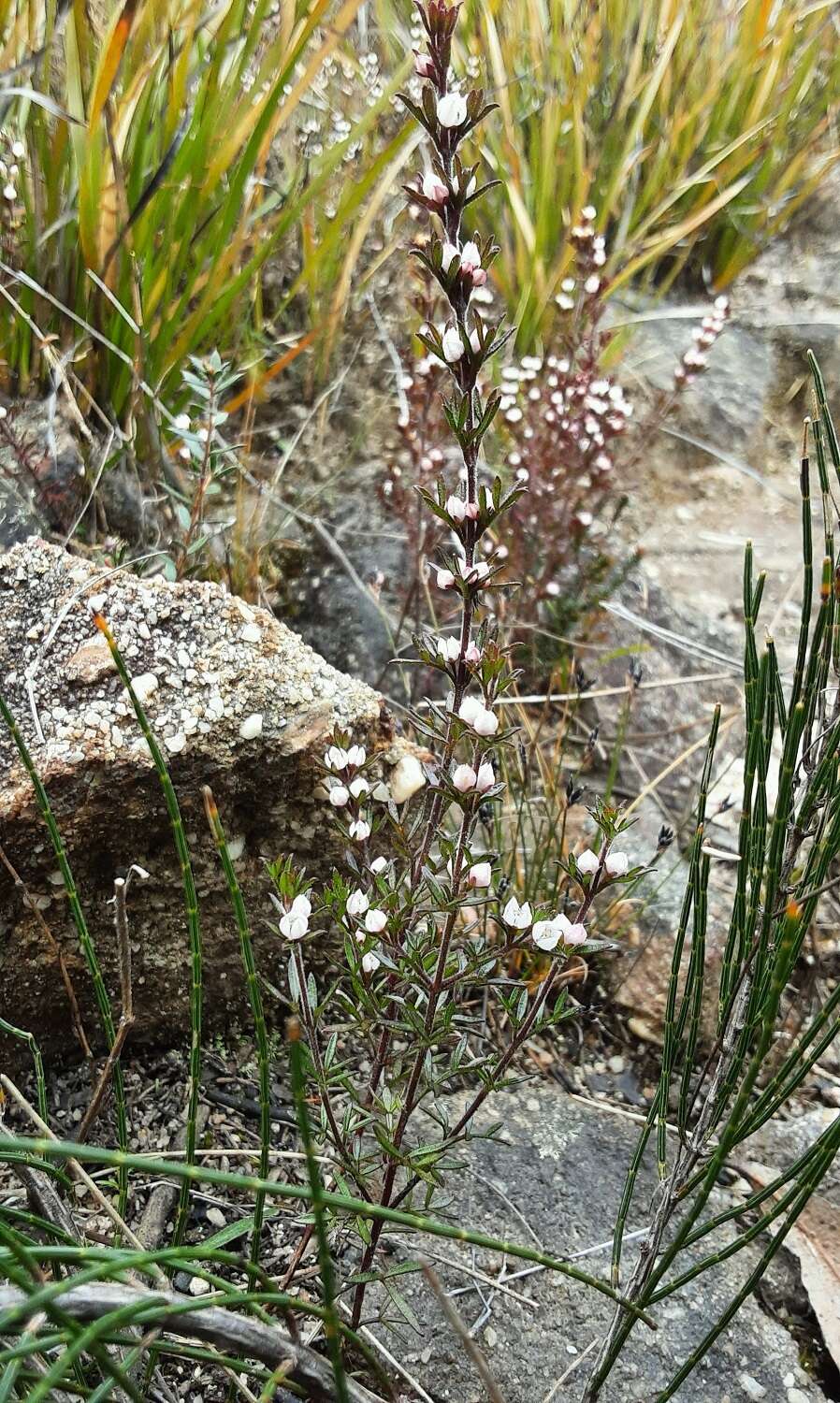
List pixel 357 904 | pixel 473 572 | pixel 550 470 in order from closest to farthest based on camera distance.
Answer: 1. pixel 473 572
2. pixel 357 904
3. pixel 550 470

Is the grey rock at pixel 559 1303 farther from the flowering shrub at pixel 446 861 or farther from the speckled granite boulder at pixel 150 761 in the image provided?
the speckled granite boulder at pixel 150 761

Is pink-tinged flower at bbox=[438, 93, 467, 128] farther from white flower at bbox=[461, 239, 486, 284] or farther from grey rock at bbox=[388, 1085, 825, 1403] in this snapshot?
grey rock at bbox=[388, 1085, 825, 1403]

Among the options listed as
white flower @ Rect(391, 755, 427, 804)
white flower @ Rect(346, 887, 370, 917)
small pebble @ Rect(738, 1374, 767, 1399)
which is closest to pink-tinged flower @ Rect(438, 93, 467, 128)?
white flower @ Rect(346, 887, 370, 917)

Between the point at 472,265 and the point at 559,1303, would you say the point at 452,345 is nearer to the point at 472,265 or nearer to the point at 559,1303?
the point at 472,265

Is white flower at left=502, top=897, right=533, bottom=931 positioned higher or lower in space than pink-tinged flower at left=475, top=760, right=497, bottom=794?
lower

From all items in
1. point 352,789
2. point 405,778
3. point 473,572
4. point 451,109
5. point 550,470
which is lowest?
point 405,778

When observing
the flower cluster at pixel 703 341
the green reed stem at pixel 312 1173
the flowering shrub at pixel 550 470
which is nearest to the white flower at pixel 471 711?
the green reed stem at pixel 312 1173

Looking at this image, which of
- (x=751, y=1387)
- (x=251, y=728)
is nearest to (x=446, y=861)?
(x=251, y=728)
